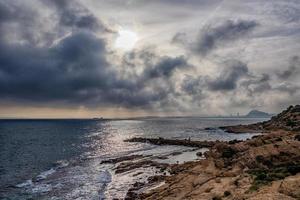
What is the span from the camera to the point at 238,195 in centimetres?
3231

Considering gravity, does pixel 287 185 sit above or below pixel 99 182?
above

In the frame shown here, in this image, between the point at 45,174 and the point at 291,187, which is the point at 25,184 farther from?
the point at 291,187

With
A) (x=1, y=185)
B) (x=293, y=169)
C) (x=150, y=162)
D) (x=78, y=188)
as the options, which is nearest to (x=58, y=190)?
(x=78, y=188)

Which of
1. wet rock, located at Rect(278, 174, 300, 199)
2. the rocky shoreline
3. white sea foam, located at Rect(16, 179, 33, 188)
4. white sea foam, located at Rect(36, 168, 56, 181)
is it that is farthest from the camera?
white sea foam, located at Rect(36, 168, 56, 181)

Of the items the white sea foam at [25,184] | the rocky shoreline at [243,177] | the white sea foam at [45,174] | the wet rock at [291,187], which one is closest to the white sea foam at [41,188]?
the white sea foam at [25,184]

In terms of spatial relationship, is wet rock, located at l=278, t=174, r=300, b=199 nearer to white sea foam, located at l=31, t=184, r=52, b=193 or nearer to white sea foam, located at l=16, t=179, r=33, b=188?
white sea foam, located at l=31, t=184, r=52, b=193

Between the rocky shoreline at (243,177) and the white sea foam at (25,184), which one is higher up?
the rocky shoreline at (243,177)

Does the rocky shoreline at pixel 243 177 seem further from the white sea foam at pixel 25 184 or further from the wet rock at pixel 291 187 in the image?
the white sea foam at pixel 25 184

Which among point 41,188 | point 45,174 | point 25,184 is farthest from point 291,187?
point 45,174

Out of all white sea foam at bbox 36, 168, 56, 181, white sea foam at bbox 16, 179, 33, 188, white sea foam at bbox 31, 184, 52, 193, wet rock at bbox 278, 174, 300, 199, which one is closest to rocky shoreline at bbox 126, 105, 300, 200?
wet rock at bbox 278, 174, 300, 199

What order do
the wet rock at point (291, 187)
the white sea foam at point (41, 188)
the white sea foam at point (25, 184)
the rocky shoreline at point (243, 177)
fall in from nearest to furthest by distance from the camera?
the wet rock at point (291, 187), the rocky shoreline at point (243, 177), the white sea foam at point (41, 188), the white sea foam at point (25, 184)

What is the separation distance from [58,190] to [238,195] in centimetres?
3493

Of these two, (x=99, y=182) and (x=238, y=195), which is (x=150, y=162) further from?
(x=238, y=195)

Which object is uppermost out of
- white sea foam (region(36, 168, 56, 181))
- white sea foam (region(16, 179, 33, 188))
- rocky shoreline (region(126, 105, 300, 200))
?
rocky shoreline (region(126, 105, 300, 200))
